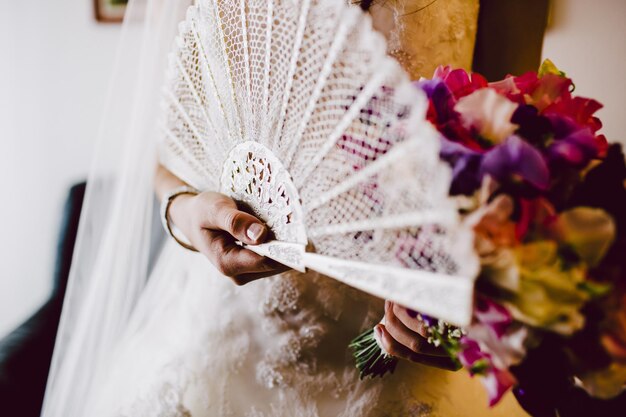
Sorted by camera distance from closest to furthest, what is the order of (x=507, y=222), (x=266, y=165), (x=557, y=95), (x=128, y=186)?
1. (x=507, y=222)
2. (x=557, y=95)
3. (x=266, y=165)
4. (x=128, y=186)

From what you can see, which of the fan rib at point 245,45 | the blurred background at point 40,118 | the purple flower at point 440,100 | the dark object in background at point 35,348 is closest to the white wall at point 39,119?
the blurred background at point 40,118

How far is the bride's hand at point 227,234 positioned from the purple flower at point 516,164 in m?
0.27

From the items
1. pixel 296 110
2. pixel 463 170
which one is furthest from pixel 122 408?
pixel 463 170

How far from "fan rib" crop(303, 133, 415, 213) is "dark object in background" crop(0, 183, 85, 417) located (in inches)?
32.6

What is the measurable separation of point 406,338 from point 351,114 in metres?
0.28

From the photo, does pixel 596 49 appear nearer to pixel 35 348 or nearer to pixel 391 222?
pixel 391 222

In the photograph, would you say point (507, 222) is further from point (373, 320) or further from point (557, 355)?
point (373, 320)

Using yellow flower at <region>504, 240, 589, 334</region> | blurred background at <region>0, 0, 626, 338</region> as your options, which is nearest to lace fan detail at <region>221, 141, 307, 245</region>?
yellow flower at <region>504, 240, 589, 334</region>

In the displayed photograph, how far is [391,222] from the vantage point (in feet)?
1.19

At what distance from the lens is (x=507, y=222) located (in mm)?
319

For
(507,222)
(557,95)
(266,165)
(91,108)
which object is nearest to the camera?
(507,222)

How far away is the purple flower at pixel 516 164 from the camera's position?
1.06 feet

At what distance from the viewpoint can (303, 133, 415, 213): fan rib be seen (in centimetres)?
34

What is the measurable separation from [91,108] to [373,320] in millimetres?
1639
